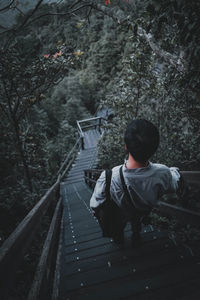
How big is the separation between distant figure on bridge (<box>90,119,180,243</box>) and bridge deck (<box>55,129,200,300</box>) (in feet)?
1.76

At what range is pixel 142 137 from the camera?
71.9 inches

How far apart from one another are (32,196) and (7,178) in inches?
25.9

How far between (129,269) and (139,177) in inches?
37.3

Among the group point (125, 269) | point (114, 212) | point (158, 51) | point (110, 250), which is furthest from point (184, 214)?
point (158, 51)

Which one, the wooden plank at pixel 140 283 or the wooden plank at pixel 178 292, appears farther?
the wooden plank at pixel 140 283

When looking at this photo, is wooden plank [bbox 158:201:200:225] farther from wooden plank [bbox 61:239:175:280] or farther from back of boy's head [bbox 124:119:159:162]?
back of boy's head [bbox 124:119:159:162]

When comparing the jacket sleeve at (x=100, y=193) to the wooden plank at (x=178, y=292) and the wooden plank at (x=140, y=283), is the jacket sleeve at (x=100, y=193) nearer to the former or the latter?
the wooden plank at (x=140, y=283)

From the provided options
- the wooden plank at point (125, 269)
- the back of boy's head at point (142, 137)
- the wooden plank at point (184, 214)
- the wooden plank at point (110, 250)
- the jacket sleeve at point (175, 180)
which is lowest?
the wooden plank at point (110, 250)

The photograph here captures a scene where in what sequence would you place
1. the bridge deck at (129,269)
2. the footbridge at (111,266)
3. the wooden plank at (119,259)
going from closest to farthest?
the footbridge at (111,266)
the bridge deck at (129,269)
the wooden plank at (119,259)

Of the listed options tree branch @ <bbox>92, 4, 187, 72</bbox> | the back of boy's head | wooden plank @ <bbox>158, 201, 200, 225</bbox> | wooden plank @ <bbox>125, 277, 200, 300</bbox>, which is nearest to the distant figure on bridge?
the back of boy's head

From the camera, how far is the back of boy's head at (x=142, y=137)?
183 cm

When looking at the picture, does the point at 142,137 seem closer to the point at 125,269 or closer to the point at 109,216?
the point at 109,216

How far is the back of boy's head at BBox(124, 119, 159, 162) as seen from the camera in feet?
6.00

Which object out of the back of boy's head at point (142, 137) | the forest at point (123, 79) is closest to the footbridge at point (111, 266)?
the back of boy's head at point (142, 137)
